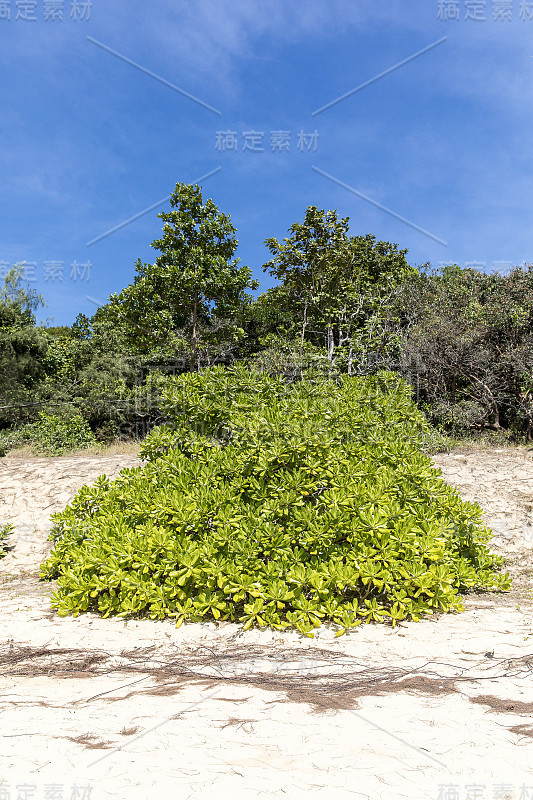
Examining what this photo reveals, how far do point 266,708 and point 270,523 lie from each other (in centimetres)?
182

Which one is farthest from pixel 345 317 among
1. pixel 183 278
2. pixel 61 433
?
pixel 61 433

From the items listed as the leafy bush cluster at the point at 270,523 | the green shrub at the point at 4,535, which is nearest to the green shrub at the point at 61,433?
the green shrub at the point at 4,535

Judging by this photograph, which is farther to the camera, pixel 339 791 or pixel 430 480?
pixel 430 480

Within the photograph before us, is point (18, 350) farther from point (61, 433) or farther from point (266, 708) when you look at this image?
point (266, 708)

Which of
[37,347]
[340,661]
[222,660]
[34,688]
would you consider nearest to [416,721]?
[340,661]

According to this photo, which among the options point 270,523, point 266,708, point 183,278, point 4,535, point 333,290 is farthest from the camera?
point 333,290

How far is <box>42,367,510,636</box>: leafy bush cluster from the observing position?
4.23 m

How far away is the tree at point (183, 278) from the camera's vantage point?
12.9m

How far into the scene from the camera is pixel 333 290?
1403 centimetres

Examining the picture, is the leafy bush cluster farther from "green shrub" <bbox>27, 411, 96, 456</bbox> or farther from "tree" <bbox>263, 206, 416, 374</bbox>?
"green shrub" <bbox>27, 411, 96, 456</bbox>

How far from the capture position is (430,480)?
4.95m

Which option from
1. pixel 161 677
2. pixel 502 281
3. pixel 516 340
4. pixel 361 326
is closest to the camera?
pixel 161 677

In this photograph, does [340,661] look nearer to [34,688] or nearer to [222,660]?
[222,660]

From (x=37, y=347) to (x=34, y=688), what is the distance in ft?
60.6
